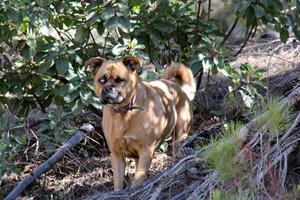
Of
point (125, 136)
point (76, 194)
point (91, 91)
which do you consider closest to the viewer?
point (125, 136)

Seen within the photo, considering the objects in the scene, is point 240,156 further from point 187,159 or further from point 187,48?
point 187,48

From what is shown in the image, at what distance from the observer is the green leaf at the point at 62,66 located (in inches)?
302

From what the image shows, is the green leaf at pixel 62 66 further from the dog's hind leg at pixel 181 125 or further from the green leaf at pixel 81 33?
the dog's hind leg at pixel 181 125

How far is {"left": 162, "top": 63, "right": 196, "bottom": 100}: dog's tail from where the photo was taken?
830 cm

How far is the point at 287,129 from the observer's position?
18.7 ft

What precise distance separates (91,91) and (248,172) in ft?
9.67

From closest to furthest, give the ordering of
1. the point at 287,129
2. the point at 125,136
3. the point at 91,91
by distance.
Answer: the point at 287,129 → the point at 125,136 → the point at 91,91

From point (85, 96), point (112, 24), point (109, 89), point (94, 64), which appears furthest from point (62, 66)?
point (109, 89)

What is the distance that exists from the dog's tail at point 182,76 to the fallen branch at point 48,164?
3.31 feet

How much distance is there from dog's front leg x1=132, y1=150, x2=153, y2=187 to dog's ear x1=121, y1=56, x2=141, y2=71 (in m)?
0.76

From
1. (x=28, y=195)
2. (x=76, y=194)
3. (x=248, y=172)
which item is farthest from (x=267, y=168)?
(x=28, y=195)

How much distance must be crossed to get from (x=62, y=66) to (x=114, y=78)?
88 centimetres

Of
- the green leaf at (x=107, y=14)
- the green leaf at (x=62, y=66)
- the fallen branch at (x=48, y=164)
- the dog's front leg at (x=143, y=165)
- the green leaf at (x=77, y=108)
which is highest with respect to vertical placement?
the green leaf at (x=107, y=14)

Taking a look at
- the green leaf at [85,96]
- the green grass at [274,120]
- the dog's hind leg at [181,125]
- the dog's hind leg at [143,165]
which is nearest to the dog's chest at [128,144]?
the dog's hind leg at [143,165]
